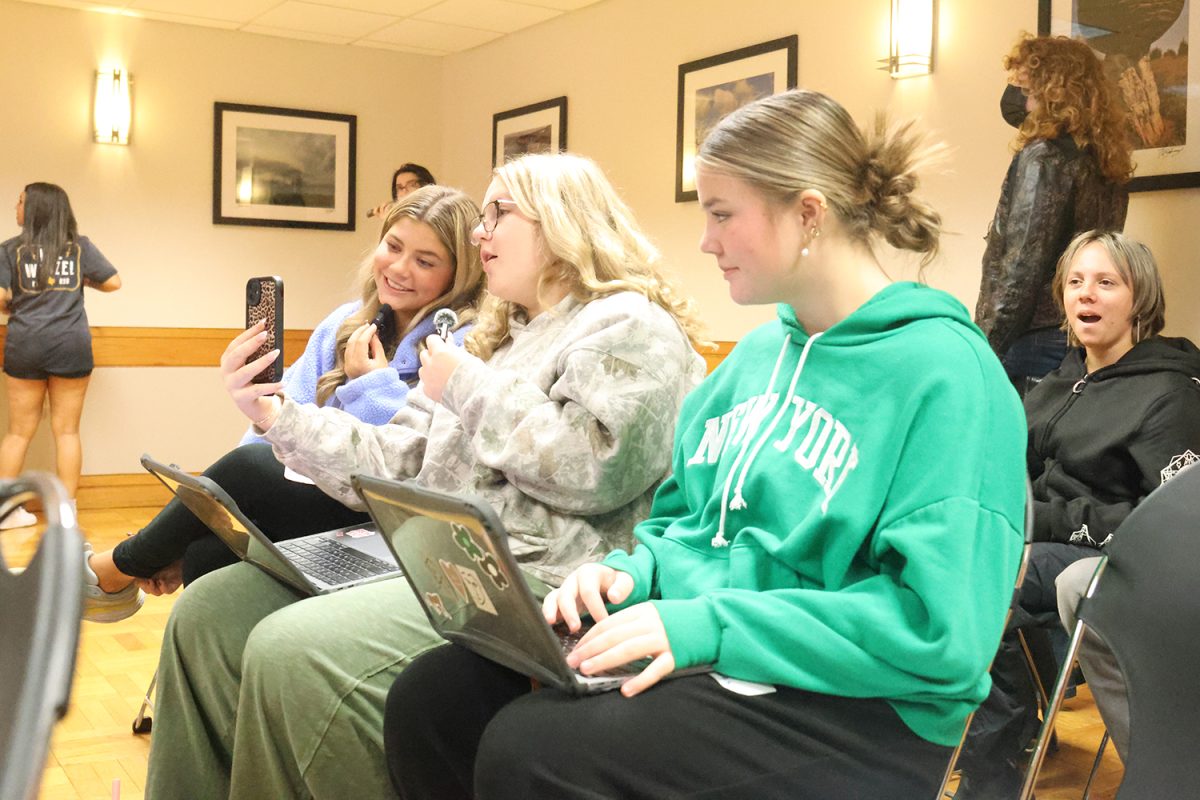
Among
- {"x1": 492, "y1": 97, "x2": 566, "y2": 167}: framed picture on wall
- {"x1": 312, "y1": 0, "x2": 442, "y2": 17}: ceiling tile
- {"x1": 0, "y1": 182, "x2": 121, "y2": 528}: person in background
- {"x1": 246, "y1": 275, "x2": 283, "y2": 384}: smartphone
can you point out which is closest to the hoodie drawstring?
{"x1": 246, "y1": 275, "x2": 283, "y2": 384}: smartphone

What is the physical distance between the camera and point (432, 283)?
8.25ft

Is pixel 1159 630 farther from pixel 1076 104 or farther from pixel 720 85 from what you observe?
pixel 720 85

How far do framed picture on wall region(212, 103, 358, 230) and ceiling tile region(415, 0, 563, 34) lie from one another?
99 cm

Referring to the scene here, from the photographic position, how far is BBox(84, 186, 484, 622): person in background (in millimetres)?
2369

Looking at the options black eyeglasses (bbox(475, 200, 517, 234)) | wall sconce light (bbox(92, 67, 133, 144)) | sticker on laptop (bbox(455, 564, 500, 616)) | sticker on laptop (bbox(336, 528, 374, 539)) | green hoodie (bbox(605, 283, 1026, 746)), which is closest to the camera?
green hoodie (bbox(605, 283, 1026, 746))

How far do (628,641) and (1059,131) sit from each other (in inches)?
92.8

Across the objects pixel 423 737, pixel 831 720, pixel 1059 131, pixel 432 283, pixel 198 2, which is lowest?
pixel 423 737

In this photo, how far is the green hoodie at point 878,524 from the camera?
122 centimetres

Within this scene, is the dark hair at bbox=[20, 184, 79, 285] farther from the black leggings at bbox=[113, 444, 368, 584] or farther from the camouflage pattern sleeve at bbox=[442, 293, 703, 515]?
the camouflage pattern sleeve at bbox=[442, 293, 703, 515]

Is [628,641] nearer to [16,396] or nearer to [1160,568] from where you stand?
[1160,568]

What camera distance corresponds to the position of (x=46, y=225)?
5648mm

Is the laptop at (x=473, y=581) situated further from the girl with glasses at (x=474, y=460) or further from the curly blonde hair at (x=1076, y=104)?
the curly blonde hair at (x=1076, y=104)

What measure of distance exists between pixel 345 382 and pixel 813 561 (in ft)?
4.72

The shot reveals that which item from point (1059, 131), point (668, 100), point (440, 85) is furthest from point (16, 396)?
point (1059, 131)
